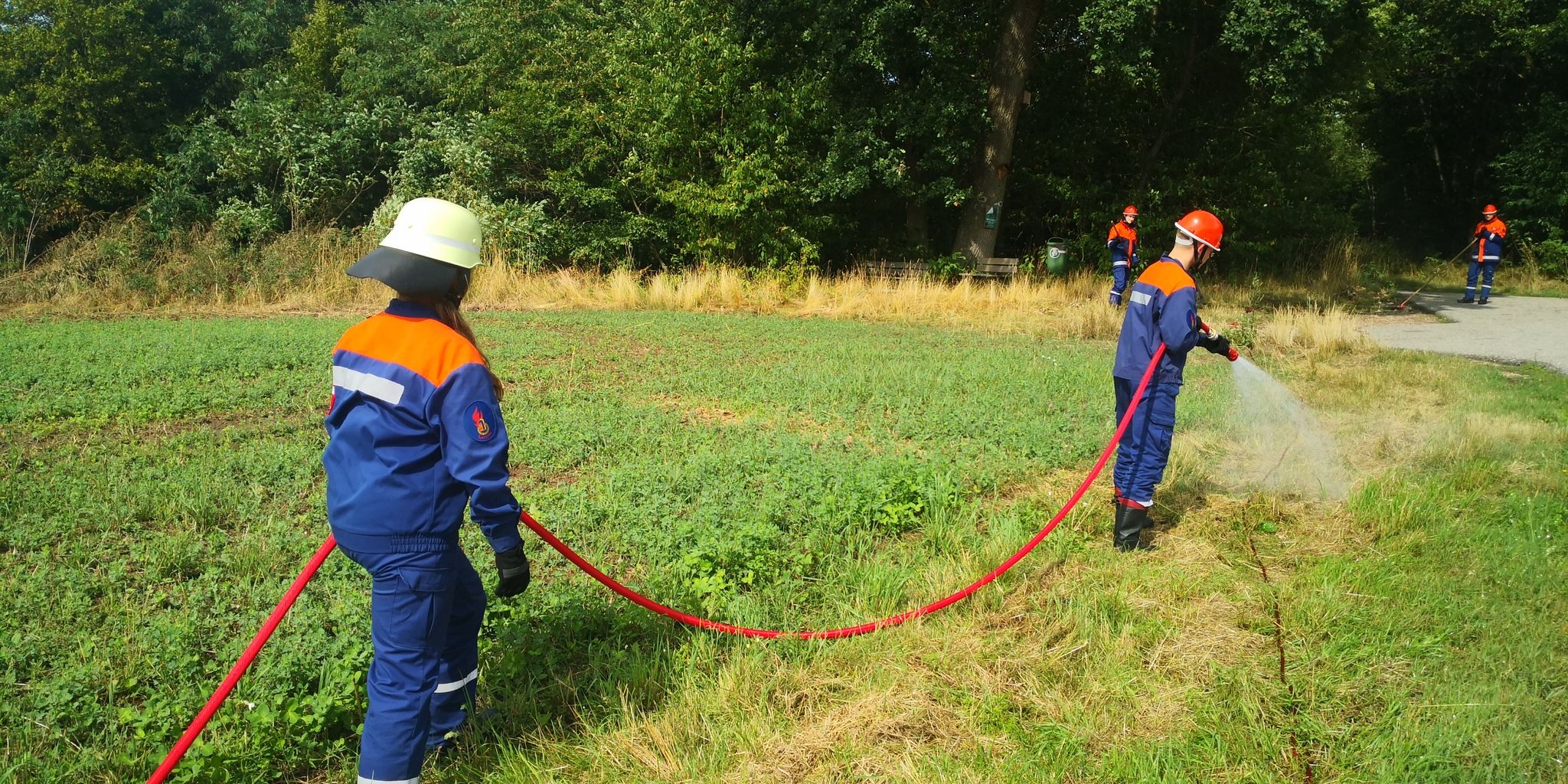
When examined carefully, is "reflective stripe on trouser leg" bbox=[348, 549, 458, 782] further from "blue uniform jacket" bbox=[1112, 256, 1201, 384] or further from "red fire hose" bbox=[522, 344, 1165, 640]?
"blue uniform jacket" bbox=[1112, 256, 1201, 384]

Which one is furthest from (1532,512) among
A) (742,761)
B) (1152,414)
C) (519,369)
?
(519,369)

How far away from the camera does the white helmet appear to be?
10.7 ft

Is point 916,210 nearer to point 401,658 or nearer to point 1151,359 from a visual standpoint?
point 1151,359

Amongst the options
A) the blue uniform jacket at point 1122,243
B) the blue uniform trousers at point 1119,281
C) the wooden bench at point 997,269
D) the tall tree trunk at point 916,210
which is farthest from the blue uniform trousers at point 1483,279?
the tall tree trunk at point 916,210

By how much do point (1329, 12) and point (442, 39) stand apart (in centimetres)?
2297

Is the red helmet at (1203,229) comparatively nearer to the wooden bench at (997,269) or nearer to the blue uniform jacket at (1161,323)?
the blue uniform jacket at (1161,323)

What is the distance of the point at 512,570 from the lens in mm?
3338

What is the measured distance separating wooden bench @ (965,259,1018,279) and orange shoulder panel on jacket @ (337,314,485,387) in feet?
61.5

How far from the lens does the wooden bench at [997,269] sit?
2132 cm

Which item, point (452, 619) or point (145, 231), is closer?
point (452, 619)

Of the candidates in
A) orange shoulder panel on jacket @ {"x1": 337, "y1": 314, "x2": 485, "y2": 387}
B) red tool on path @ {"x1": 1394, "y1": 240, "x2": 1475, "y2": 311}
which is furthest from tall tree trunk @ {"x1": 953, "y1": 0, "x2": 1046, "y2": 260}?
orange shoulder panel on jacket @ {"x1": 337, "y1": 314, "x2": 485, "y2": 387}

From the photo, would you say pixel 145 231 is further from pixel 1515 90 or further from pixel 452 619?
pixel 1515 90

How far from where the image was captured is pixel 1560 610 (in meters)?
4.84

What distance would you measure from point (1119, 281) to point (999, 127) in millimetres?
5493
